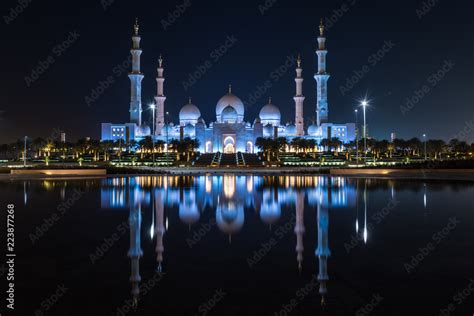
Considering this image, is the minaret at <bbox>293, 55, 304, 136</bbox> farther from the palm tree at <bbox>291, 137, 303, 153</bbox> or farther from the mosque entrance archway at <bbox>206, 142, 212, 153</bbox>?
the mosque entrance archway at <bbox>206, 142, 212, 153</bbox>

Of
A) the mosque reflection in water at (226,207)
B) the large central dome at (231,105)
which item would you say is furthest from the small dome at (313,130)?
the mosque reflection in water at (226,207)

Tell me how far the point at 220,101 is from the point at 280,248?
5259 centimetres

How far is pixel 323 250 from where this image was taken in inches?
263

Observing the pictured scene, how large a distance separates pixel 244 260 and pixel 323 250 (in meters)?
1.25

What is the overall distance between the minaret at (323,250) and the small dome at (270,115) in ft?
166

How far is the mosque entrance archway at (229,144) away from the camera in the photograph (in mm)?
56094

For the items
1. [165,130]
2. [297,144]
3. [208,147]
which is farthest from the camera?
[208,147]

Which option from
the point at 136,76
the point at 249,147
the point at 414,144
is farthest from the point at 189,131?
the point at 414,144

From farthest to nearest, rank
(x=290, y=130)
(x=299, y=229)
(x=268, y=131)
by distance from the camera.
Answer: (x=290, y=130), (x=268, y=131), (x=299, y=229)

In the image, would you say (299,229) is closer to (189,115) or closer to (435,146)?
(435,146)

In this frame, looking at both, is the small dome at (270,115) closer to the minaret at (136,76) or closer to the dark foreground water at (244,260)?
the minaret at (136,76)

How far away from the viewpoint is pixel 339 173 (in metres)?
25.2

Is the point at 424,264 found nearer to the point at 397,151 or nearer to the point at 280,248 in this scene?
the point at 280,248

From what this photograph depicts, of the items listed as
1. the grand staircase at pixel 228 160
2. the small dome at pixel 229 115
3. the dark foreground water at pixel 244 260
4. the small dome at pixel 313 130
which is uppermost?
the small dome at pixel 229 115
